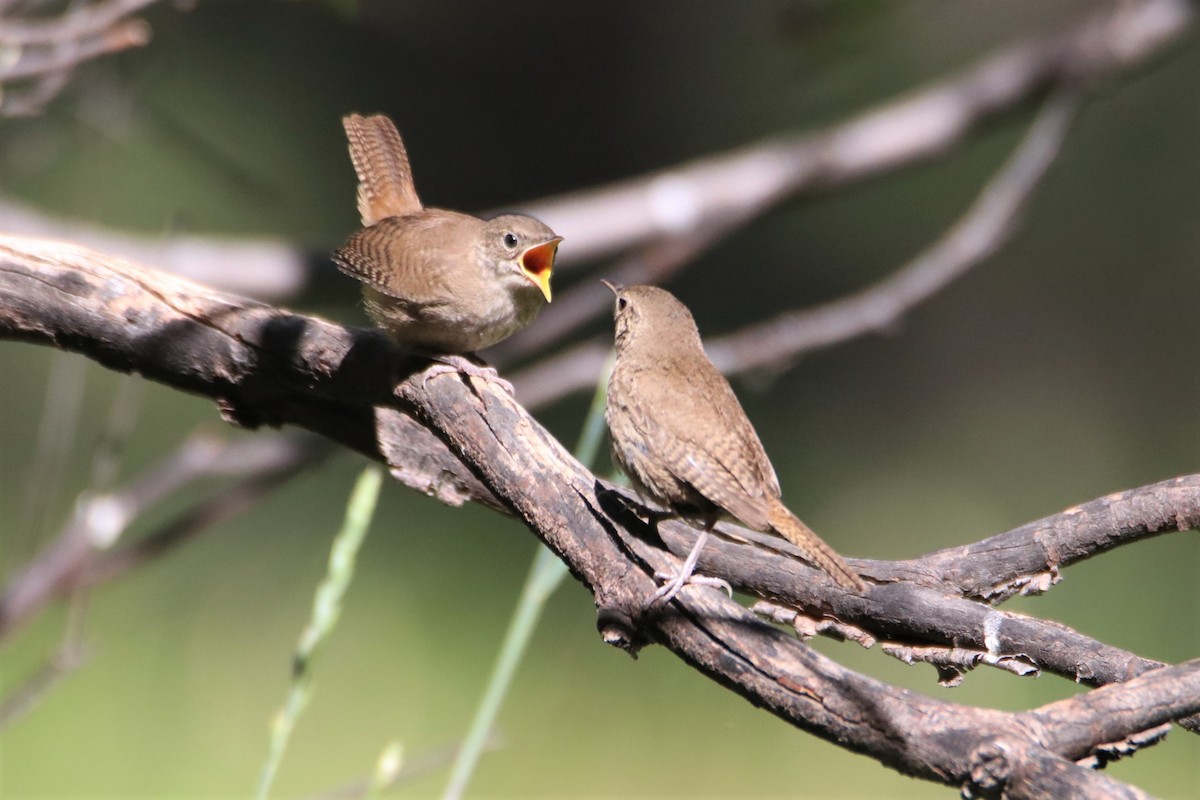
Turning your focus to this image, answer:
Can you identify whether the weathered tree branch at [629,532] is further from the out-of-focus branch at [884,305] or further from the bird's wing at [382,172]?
the out-of-focus branch at [884,305]

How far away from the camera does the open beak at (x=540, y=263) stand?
2.60m

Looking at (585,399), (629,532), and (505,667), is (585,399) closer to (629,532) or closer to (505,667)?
A: (629,532)

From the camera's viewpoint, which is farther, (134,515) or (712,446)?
(134,515)

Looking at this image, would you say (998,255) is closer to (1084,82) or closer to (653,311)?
(1084,82)

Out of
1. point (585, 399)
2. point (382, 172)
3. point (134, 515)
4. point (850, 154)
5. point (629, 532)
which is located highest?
point (585, 399)

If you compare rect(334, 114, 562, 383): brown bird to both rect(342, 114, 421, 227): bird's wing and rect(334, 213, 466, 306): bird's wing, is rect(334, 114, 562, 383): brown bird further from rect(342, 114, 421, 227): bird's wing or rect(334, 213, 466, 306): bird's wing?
rect(342, 114, 421, 227): bird's wing

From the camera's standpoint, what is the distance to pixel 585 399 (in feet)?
18.9

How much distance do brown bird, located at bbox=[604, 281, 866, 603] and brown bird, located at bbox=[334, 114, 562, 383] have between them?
281 millimetres

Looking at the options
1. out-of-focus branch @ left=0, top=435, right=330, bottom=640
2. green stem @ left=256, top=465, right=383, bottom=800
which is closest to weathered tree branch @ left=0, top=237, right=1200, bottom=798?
green stem @ left=256, top=465, right=383, bottom=800

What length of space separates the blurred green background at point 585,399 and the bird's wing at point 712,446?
1.47 m

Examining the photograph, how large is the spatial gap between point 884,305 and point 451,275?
1.56m

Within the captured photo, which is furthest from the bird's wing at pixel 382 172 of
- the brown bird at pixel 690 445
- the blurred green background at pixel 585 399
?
the brown bird at pixel 690 445

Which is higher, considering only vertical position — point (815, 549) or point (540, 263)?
point (540, 263)

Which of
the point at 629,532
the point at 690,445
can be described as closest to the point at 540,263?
the point at 690,445
